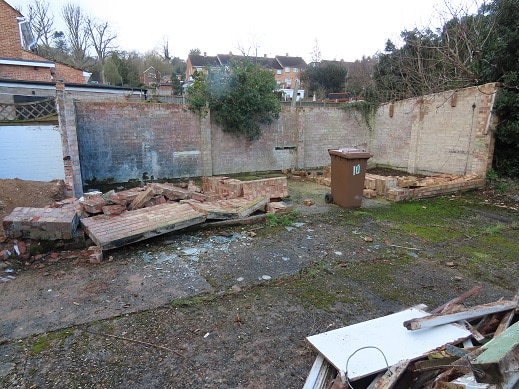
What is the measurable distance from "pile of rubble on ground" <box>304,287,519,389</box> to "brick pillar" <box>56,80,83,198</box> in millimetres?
8122

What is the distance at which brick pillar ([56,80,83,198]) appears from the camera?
27.6ft

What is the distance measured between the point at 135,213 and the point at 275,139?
8112mm

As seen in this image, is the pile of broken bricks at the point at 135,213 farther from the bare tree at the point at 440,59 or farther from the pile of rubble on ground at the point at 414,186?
the bare tree at the point at 440,59

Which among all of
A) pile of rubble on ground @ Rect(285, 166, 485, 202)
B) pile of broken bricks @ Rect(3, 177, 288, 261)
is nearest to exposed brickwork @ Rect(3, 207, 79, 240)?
pile of broken bricks @ Rect(3, 177, 288, 261)

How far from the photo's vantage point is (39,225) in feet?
15.4

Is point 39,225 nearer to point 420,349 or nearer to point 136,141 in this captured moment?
point 420,349

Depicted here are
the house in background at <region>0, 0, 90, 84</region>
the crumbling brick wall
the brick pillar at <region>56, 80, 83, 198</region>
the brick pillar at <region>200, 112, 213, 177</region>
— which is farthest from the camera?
the house in background at <region>0, 0, 90, 84</region>

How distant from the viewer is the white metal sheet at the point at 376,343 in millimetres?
2301

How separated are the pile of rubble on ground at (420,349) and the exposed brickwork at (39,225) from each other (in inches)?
159

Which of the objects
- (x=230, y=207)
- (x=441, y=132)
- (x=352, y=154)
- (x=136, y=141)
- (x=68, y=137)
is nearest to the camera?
(x=230, y=207)

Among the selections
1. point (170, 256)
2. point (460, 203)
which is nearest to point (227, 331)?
point (170, 256)

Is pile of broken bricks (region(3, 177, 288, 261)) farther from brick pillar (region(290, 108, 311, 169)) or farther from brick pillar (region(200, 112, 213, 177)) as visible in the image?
brick pillar (region(290, 108, 311, 169))

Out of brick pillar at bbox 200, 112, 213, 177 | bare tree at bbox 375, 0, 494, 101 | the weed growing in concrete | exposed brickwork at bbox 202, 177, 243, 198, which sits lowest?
the weed growing in concrete

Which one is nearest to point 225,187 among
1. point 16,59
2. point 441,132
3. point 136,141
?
point 136,141
